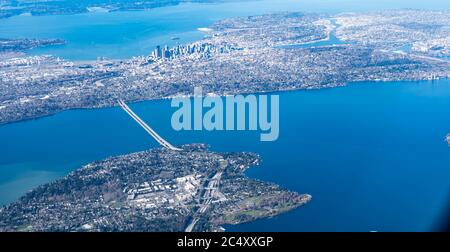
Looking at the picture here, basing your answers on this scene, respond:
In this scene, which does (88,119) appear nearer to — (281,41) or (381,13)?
(281,41)

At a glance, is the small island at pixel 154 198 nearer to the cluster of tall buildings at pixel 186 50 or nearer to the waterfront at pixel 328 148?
the waterfront at pixel 328 148

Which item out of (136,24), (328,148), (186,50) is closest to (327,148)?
(328,148)

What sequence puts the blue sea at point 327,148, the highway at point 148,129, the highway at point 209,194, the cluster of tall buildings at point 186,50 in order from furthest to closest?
the cluster of tall buildings at point 186,50 < the highway at point 148,129 < the blue sea at point 327,148 < the highway at point 209,194

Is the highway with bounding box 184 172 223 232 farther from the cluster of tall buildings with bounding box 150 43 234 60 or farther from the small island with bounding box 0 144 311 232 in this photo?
the cluster of tall buildings with bounding box 150 43 234 60

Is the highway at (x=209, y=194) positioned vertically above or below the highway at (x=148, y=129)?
above

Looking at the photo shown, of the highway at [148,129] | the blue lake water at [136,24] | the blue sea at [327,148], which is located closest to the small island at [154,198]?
the blue sea at [327,148]

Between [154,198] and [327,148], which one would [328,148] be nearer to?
[327,148]
